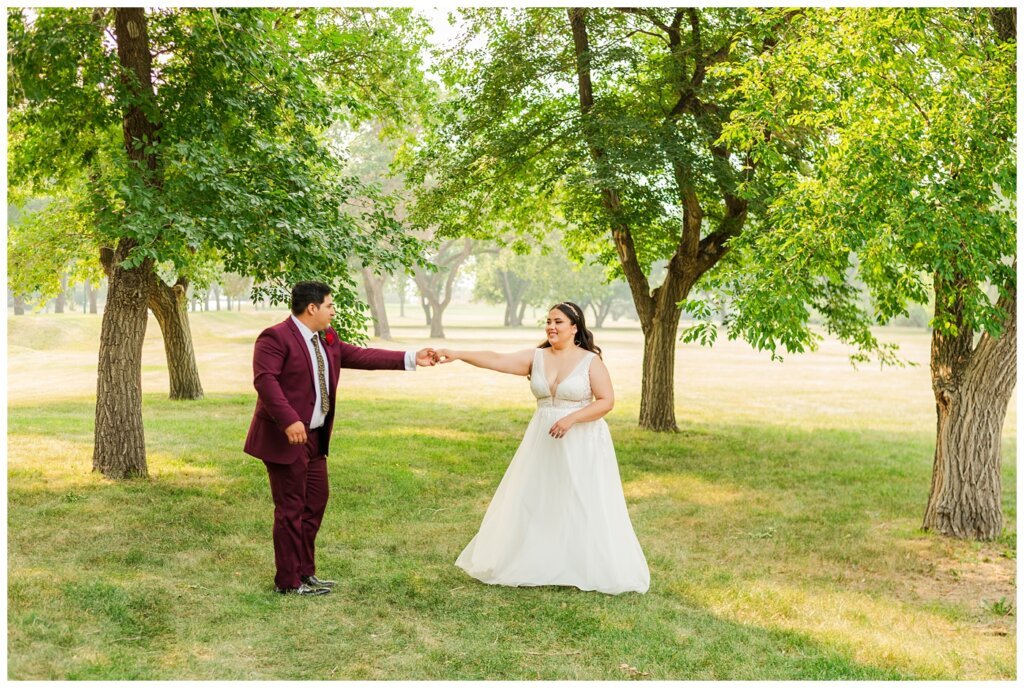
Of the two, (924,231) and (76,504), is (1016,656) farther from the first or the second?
(76,504)

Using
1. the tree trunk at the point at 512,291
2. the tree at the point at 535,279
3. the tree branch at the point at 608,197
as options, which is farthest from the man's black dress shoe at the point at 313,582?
the tree trunk at the point at 512,291

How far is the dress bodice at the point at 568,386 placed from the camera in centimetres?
721

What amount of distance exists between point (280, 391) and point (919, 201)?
5078 millimetres

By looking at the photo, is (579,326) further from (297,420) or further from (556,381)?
(297,420)

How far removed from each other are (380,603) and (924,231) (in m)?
5.01

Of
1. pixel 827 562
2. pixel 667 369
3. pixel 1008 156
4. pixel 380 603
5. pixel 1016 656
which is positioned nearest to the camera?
pixel 1016 656

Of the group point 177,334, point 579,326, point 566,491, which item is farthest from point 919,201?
point 177,334

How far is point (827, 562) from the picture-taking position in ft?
28.7

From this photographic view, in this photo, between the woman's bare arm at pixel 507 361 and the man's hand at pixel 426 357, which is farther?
the man's hand at pixel 426 357

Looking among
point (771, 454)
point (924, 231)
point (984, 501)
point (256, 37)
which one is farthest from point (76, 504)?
point (771, 454)

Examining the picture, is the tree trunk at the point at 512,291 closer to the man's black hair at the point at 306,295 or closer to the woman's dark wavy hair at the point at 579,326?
the woman's dark wavy hair at the point at 579,326

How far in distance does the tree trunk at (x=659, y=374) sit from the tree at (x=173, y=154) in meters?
7.46

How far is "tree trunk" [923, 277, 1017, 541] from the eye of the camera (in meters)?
9.36

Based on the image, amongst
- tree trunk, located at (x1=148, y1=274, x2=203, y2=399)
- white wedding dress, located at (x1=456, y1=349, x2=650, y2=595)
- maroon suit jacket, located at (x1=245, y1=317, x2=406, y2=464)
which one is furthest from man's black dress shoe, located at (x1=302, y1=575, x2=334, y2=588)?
tree trunk, located at (x1=148, y1=274, x2=203, y2=399)
